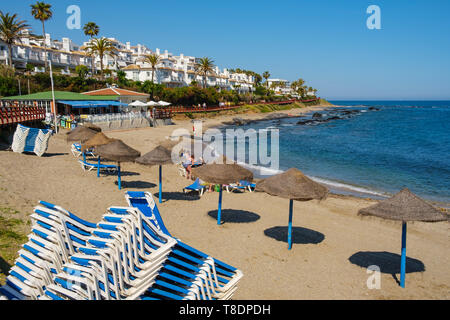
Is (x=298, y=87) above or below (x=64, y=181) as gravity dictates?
above

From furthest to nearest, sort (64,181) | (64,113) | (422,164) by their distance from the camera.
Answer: (64,113), (422,164), (64,181)

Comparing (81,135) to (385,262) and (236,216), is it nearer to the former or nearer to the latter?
(236,216)

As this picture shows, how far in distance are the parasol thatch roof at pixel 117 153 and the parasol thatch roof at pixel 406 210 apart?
322 inches

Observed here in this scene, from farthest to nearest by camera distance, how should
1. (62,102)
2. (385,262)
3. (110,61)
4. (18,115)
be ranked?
(110,61) < (62,102) < (18,115) < (385,262)

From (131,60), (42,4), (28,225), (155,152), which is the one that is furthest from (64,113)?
(131,60)

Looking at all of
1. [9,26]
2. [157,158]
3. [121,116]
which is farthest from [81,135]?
[9,26]

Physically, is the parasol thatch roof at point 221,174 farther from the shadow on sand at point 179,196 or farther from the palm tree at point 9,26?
the palm tree at point 9,26

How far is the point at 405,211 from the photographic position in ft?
23.0

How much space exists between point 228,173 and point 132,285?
215 inches

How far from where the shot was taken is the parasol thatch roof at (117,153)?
1191 cm

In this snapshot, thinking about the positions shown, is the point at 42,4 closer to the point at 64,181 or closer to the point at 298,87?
the point at 64,181

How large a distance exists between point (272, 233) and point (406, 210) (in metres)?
4.14

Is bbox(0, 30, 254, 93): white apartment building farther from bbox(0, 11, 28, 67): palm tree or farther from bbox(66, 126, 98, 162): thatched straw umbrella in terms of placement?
bbox(66, 126, 98, 162): thatched straw umbrella
